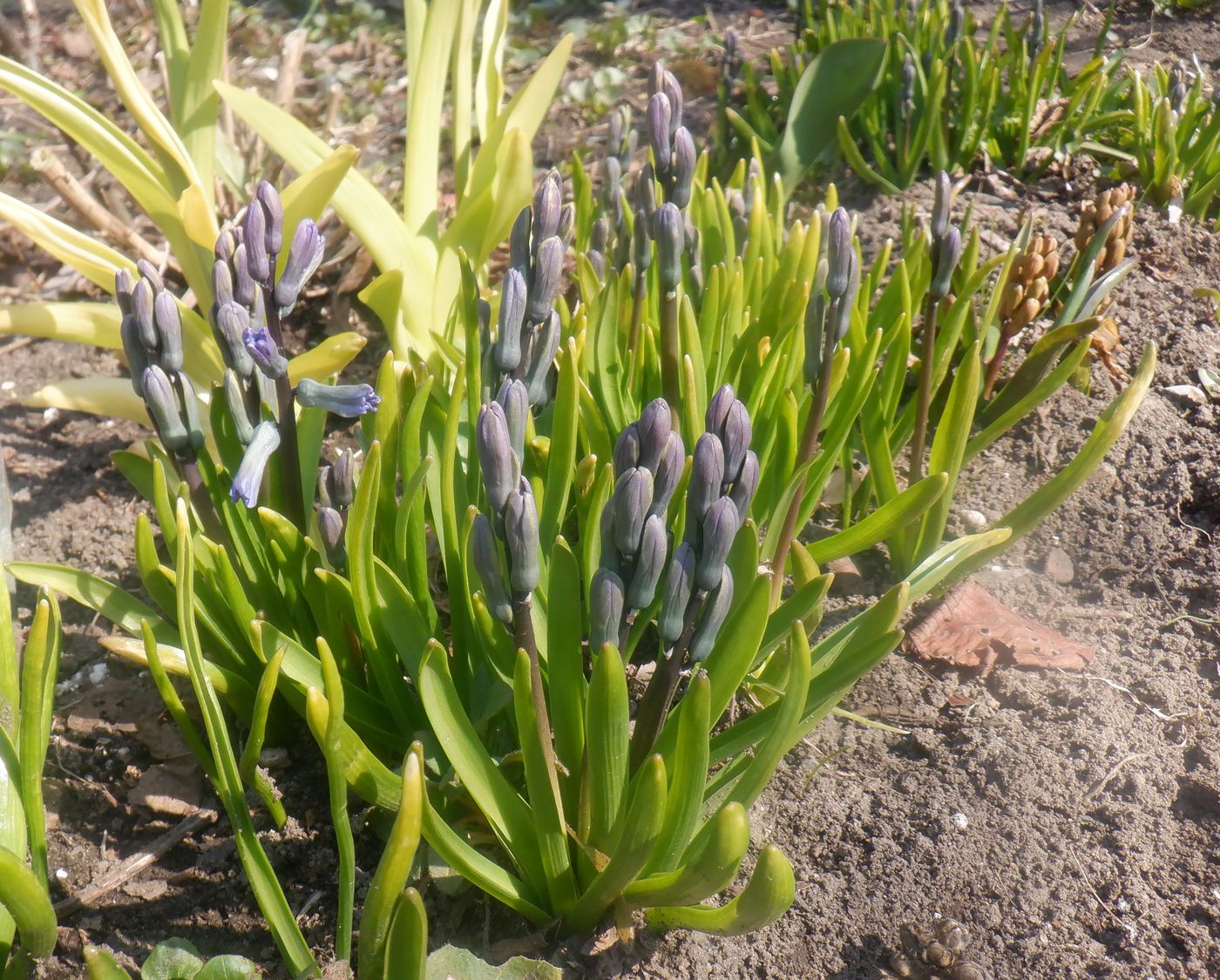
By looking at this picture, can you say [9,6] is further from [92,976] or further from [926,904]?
[926,904]

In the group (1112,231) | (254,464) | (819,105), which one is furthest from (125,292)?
(819,105)

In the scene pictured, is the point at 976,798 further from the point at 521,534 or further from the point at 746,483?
the point at 521,534

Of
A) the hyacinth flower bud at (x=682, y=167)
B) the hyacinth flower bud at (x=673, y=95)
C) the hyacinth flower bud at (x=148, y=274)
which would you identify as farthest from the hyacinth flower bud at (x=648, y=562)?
the hyacinth flower bud at (x=673, y=95)

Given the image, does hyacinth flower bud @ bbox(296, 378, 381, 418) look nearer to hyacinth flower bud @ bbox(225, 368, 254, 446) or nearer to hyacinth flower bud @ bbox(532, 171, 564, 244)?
hyacinth flower bud @ bbox(225, 368, 254, 446)

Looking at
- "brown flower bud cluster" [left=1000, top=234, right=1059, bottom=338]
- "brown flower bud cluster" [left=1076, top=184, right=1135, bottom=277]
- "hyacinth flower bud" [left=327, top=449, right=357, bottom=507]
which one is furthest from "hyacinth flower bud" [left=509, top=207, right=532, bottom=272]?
"brown flower bud cluster" [left=1076, top=184, right=1135, bottom=277]

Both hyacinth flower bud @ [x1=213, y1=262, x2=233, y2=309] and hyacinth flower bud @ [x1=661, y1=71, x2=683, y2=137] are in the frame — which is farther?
hyacinth flower bud @ [x1=661, y1=71, x2=683, y2=137]

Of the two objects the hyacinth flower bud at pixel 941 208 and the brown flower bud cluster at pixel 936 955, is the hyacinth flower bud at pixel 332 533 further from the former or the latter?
the hyacinth flower bud at pixel 941 208

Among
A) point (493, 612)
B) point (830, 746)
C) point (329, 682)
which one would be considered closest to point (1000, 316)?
point (830, 746)
